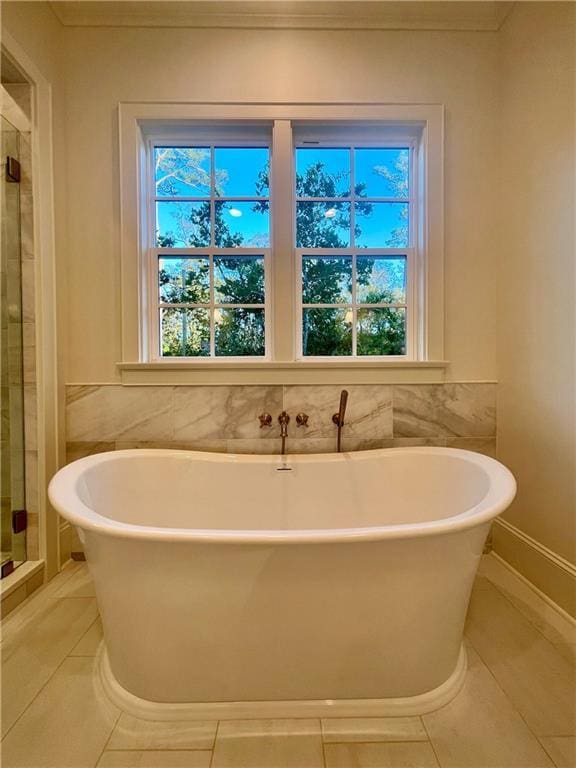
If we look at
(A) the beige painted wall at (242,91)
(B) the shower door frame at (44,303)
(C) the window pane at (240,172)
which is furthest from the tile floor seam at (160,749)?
(C) the window pane at (240,172)

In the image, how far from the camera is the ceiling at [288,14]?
1.78m

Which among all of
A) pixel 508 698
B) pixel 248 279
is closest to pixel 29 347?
pixel 248 279

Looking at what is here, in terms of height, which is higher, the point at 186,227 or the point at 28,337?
the point at 186,227

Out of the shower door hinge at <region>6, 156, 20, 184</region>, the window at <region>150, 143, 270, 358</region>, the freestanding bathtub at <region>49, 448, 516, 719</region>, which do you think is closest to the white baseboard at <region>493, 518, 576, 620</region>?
the freestanding bathtub at <region>49, 448, 516, 719</region>

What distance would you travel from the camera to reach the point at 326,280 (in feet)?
6.71

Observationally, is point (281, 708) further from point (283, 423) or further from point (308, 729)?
point (283, 423)

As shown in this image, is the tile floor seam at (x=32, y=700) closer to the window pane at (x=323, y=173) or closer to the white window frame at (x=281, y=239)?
the white window frame at (x=281, y=239)

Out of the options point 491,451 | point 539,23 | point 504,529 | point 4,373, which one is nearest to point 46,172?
point 4,373

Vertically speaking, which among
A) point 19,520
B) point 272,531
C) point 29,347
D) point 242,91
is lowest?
point 19,520

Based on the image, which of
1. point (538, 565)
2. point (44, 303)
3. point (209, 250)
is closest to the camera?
point (538, 565)

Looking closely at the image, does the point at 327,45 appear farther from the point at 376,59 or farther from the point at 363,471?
the point at 363,471

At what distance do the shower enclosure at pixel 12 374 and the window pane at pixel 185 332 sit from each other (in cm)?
66

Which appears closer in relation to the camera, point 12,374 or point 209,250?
point 12,374

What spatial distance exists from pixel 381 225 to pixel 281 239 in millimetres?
594
